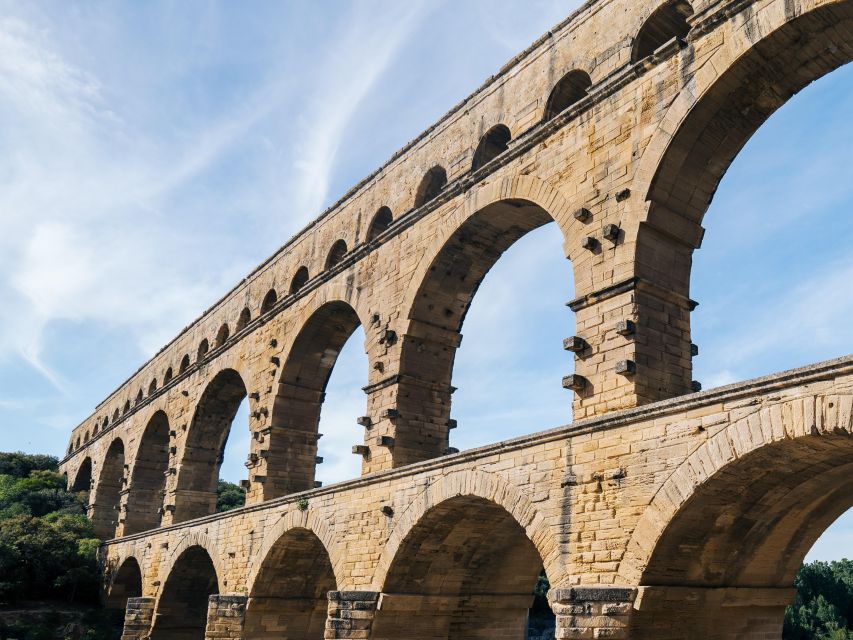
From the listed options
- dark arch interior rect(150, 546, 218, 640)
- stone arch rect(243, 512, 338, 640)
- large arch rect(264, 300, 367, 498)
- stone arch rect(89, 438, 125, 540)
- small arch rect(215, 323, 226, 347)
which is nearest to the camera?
stone arch rect(243, 512, 338, 640)

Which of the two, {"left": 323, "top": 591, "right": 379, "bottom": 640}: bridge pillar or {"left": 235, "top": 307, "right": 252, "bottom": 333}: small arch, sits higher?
{"left": 235, "top": 307, "right": 252, "bottom": 333}: small arch

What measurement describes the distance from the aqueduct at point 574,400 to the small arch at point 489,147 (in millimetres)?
28

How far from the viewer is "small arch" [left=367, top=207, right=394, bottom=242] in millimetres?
16828

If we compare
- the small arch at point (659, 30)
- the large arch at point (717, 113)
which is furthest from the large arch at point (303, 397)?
the large arch at point (717, 113)

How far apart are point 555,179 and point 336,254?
7.79 metres

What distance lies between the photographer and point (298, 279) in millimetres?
19984

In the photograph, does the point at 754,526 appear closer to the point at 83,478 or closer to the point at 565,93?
the point at 565,93

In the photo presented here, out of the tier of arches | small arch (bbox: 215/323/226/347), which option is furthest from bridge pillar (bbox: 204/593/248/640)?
small arch (bbox: 215/323/226/347)

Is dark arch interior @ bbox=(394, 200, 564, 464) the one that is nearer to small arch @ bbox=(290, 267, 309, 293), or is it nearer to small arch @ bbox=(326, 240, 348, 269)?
small arch @ bbox=(326, 240, 348, 269)

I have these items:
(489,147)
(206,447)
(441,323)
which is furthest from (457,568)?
(206,447)

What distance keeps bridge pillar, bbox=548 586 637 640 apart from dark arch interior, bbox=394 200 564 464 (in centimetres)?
574

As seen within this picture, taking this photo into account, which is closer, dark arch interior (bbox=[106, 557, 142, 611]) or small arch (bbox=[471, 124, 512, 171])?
small arch (bbox=[471, 124, 512, 171])

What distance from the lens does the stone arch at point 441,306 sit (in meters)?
13.8

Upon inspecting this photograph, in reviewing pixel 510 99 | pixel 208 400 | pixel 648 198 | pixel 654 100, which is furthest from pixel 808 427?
pixel 208 400
